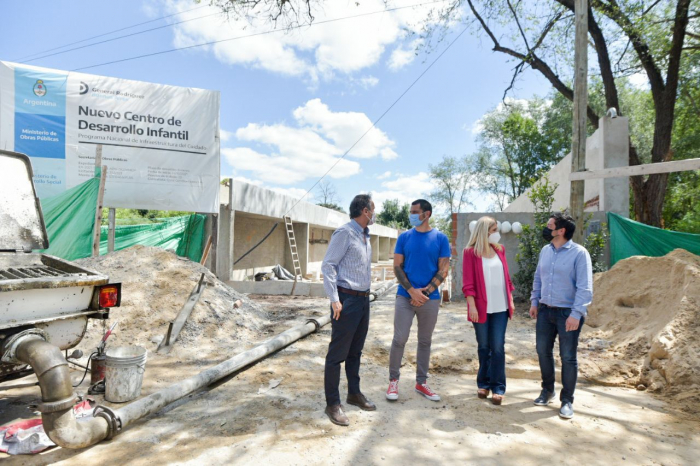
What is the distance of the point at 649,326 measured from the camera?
5566 mm

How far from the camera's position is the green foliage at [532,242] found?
353 inches

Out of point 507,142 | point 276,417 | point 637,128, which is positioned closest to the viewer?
point 276,417

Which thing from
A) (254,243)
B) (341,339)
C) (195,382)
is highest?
(254,243)

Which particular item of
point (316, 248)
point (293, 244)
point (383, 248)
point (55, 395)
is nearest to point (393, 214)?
point (383, 248)

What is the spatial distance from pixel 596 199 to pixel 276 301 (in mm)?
8639

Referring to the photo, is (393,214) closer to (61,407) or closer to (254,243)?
(254,243)

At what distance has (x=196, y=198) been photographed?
9867 millimetres

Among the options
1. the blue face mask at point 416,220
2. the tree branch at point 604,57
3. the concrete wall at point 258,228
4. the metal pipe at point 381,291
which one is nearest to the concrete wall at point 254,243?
the concrete wall at point 258,228

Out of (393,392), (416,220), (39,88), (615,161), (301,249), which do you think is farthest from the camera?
(301,249)

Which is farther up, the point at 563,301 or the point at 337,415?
the point at 563,301

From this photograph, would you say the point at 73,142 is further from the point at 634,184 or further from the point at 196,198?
the point at 634,184

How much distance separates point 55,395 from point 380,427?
2.33 m

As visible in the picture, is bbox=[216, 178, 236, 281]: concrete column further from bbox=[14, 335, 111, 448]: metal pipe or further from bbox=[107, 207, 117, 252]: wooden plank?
bbox=[14, 335, 111, 448]: metal pipe

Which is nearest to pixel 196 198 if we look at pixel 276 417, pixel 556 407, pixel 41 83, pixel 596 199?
pixel 41 83
